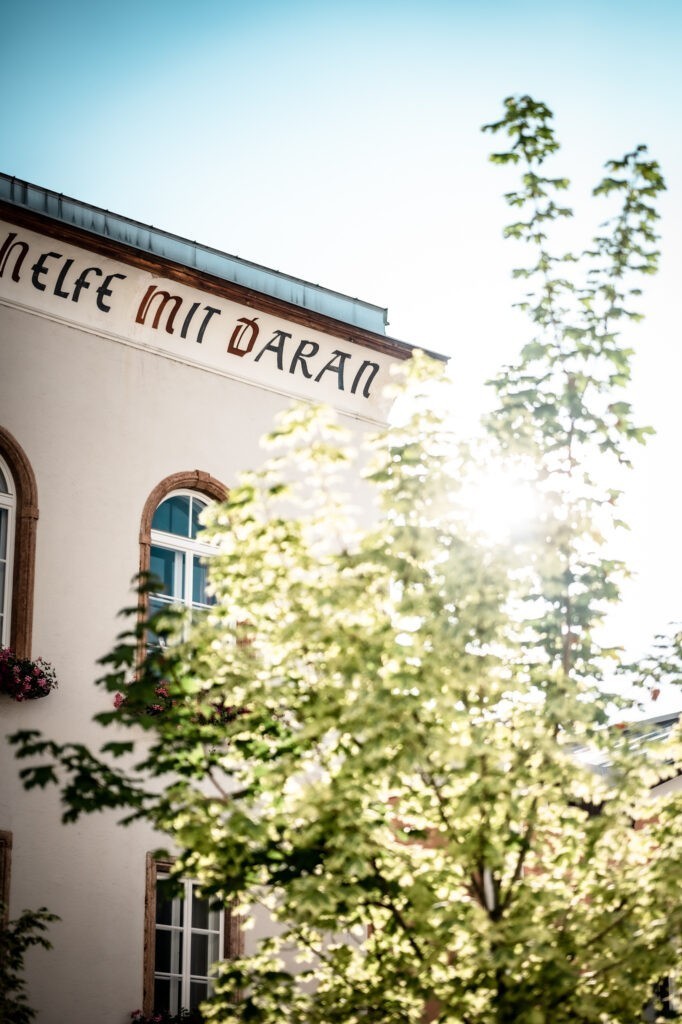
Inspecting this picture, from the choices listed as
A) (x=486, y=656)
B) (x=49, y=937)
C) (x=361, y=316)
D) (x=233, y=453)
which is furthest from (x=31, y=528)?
(x=486, y=656)

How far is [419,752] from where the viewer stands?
24.9ft

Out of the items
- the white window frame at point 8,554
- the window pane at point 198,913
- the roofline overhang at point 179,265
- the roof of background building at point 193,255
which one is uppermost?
the roof of background building at point 193,255

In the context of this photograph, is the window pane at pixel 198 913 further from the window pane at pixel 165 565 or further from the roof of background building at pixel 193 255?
the roof of background building at pixel 193 255

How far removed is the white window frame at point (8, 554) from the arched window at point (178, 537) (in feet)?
4.88

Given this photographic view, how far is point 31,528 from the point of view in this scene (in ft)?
45.2

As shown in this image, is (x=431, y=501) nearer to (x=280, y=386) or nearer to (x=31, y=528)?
(x=31, y=528)

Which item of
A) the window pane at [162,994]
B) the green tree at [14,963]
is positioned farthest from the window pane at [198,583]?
the green tree at [14,963]

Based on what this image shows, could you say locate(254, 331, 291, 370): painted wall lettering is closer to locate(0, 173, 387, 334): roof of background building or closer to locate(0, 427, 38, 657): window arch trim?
locate(0, 173, 387, 334): roof of background building

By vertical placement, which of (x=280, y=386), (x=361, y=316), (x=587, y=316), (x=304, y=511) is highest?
(x=361, y=316)

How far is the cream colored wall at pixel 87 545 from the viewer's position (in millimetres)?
12852

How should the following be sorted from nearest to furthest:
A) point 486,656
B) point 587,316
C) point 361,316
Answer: point 486,656 < point 587,316 < point 361,316

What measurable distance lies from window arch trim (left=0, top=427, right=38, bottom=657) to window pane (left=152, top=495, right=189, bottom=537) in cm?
170

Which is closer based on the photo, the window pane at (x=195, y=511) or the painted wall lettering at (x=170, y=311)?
the painted wall lettering at (x=170, y=311)

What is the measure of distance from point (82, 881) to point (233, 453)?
535 centimetres
